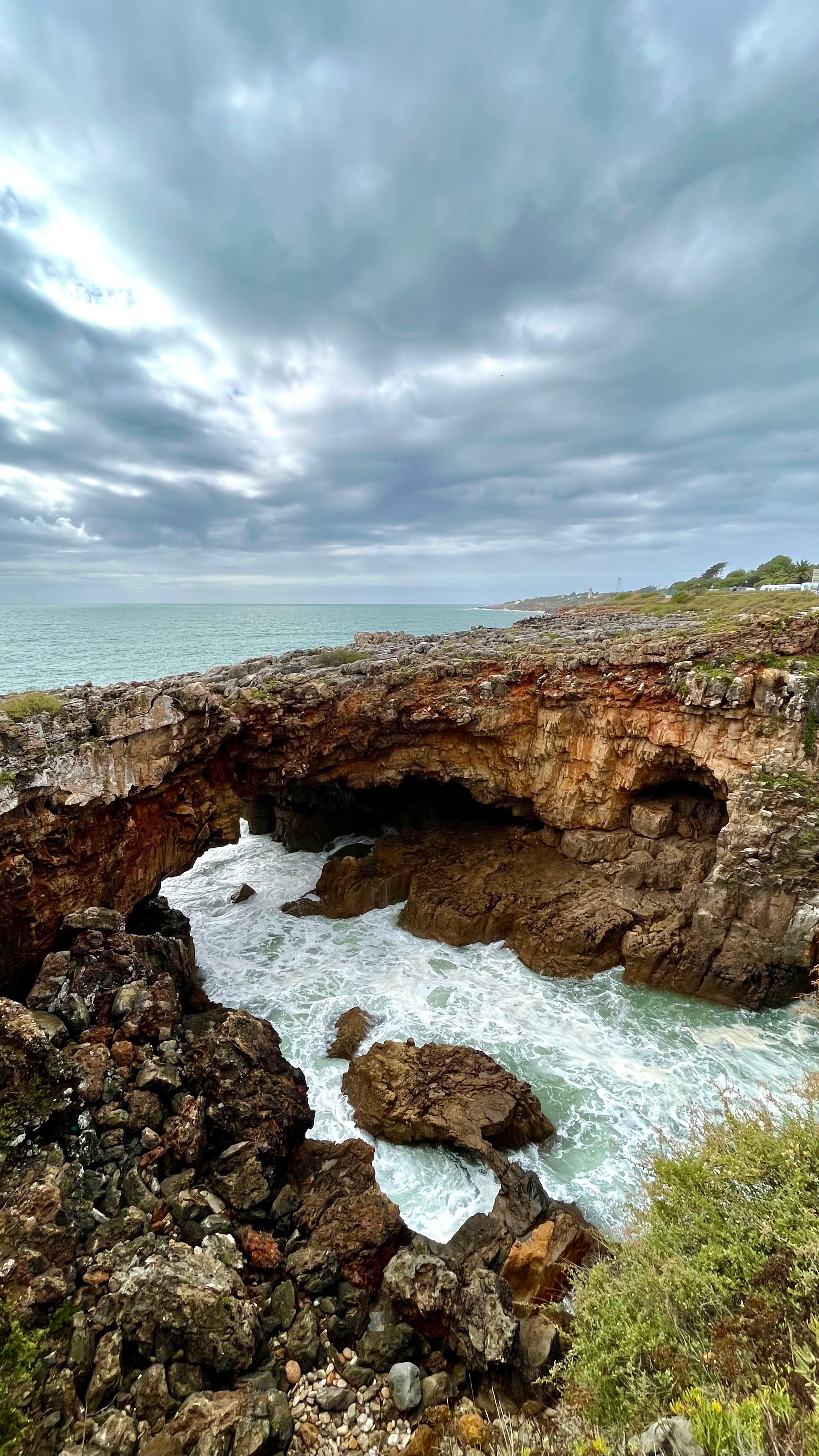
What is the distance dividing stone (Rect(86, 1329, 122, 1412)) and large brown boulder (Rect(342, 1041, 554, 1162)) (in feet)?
18.8

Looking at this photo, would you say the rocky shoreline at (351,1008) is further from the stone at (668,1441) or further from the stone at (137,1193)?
the stone at (668,1441)

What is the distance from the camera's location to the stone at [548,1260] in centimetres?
808

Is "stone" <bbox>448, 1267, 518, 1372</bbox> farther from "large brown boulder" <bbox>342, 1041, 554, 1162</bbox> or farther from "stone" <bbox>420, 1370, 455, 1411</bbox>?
"large brown boulder" <bbox>342, 1041, 554, 1162</bbox>

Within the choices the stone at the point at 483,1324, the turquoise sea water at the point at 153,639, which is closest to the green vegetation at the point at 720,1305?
Answer: the stone at the point at 483,1324

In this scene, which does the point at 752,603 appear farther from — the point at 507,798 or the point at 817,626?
the point at 507,798

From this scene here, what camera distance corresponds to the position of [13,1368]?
605cm

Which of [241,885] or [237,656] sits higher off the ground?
[237,656]

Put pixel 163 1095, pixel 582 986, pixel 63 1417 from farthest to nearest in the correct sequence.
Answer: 1. pixel 582 986
2. pixel 163 1095
3. pixel 63 1417

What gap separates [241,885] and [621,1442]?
20294 mm

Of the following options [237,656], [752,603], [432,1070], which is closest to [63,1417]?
Answer: [432,1070]

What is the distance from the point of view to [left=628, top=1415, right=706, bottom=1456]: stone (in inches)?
164

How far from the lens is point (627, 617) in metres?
31.7

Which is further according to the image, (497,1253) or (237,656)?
(237,656)

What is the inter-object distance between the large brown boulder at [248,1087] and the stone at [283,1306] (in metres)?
2.08
